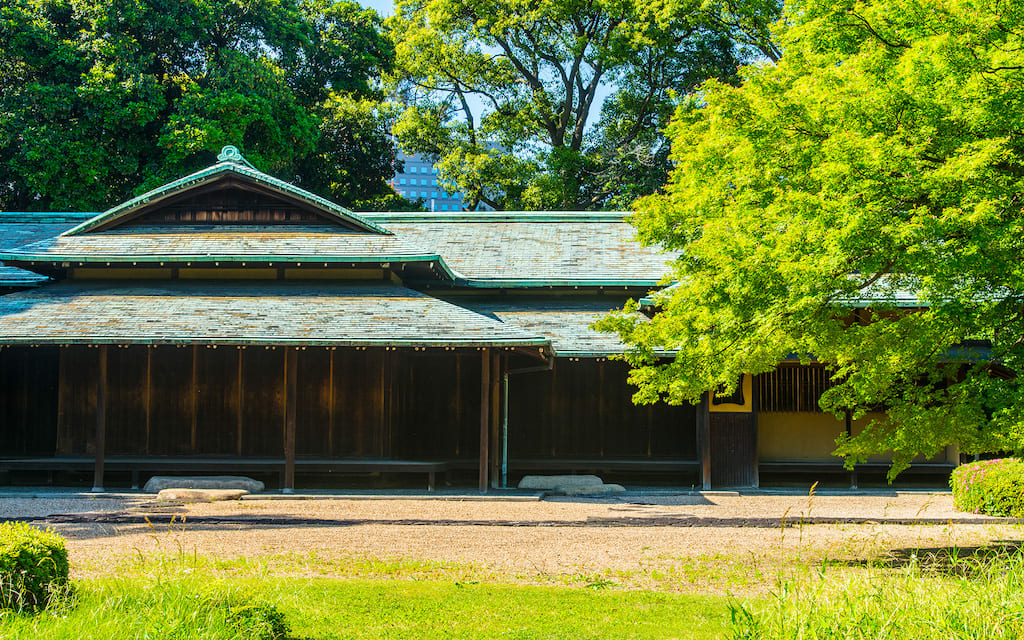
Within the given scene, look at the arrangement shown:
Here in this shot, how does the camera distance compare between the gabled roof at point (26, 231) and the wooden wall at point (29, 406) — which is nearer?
the wooden wall at point (29, 406)

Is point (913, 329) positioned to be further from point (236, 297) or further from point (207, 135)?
point (207, 135)

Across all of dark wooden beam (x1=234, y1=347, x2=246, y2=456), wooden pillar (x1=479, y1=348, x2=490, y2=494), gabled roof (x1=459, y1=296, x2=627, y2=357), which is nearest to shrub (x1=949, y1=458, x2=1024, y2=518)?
gabled roof (x1=459, y1=296, x2=627, y2=357)

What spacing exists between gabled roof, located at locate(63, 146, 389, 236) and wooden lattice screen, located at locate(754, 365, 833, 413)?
9.06m

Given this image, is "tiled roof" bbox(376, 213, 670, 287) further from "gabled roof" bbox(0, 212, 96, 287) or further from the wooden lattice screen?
"gabled roof" bbox(0, 212, 96, 287)

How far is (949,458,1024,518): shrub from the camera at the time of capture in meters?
15.4

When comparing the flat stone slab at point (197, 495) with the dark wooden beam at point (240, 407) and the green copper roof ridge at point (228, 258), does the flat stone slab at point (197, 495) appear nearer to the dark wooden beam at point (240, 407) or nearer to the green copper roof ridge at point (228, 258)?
the dark wooden beam at point (240, 407)

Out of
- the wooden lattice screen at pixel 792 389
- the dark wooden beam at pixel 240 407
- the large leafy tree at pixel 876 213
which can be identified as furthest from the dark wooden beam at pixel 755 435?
the dark wooden beam at pixel 240 407

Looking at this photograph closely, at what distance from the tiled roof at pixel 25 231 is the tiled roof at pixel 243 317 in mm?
1647

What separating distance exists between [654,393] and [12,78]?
3024cm

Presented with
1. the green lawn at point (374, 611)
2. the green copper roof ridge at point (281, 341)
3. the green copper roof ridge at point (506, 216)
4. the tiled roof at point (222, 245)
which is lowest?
the green lawn at point (374, 611)

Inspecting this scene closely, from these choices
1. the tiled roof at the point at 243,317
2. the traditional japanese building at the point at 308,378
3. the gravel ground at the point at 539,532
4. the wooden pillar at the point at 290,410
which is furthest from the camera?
the traditional japanese building at the point at 308,378

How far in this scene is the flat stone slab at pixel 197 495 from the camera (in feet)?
55.5

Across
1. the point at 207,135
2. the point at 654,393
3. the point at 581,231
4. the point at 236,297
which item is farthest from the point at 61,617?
the point at 207,135

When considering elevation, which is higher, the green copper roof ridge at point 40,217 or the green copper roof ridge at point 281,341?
the green copper roof ridge at point 40,217
